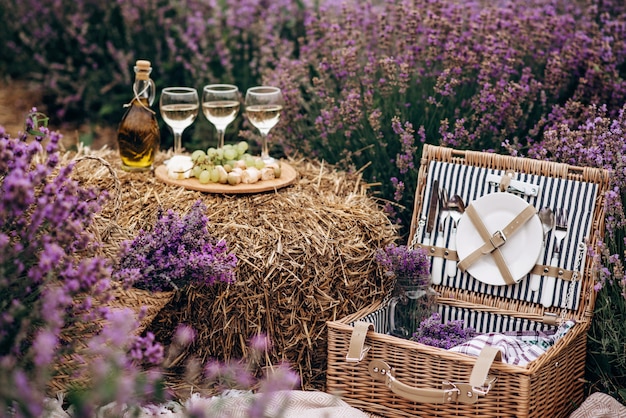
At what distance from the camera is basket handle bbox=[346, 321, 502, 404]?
7.18ft

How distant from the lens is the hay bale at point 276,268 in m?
2.52

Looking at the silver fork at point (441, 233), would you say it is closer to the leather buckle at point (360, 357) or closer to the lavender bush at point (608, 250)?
the lavender bush at point (608, 250)

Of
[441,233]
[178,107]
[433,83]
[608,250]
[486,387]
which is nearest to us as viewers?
[486,387]

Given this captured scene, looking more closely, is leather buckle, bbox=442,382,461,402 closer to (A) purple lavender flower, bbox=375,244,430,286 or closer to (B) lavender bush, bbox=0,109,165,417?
(A) purple lavender flower, bbox=375,244,430,286

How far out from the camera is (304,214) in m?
2.72

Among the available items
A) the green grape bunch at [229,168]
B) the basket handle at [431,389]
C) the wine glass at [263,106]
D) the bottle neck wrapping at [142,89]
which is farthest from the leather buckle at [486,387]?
the bottle neck wrapping at [142,89]

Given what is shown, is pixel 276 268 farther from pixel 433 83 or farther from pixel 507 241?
pixel 433 83

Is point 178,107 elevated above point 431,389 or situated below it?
above

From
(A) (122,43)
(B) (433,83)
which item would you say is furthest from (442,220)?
(A) (122,43)

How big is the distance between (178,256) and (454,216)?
1.04 meters

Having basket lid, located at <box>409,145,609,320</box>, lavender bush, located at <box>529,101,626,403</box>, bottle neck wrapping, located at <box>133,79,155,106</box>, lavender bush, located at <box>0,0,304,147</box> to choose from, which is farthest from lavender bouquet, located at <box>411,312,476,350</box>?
lavender bush, located at <box>0,0,304,147</box>

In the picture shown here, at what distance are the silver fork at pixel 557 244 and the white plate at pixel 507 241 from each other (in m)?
0.06

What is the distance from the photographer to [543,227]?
2.63 metres

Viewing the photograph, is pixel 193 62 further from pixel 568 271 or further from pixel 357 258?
pixel 568 271
